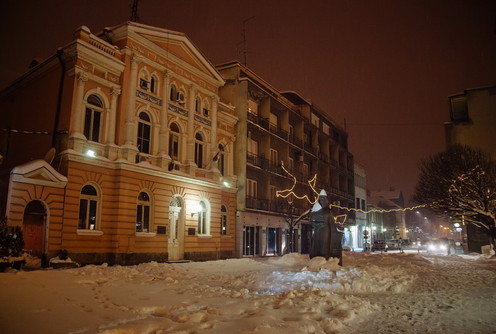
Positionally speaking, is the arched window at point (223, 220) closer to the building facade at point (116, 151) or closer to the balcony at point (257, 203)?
the building facade at point (116, 151)

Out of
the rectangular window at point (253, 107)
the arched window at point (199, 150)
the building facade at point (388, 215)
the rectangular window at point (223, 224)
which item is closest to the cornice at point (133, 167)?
the arched window at point (199, 150)

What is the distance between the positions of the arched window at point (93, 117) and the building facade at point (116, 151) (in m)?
0.05

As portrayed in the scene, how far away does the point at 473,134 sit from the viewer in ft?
141

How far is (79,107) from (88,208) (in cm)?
495

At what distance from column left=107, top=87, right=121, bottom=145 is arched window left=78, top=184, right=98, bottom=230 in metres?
2.66

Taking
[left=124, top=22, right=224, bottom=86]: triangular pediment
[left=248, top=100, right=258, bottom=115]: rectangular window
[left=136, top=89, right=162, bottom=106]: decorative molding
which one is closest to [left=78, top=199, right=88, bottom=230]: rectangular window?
[left=136, top=89, right=162, bottom=106]: decorative molding

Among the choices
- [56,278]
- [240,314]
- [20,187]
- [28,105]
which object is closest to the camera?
[240,314]

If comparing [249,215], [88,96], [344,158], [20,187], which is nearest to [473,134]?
[344,158]

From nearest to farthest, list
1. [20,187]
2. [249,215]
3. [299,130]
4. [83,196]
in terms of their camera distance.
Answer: [20,187]
[83,196]
[249,215]
[299,130]

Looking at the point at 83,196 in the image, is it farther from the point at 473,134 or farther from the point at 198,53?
the point at 473,134

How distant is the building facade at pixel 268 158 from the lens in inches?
1241

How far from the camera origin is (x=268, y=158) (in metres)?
35.2

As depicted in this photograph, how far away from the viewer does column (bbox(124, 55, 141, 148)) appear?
20.4m

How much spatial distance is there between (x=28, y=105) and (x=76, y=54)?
20.3ft
